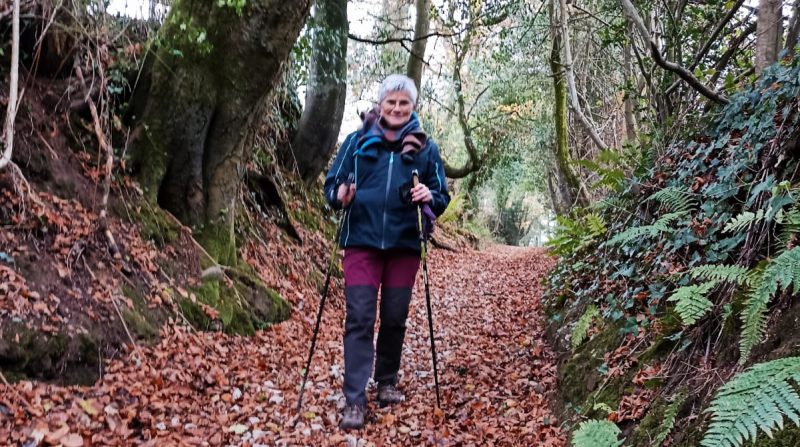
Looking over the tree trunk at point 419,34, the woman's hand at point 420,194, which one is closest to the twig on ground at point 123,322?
the woman's hand at point 420,194

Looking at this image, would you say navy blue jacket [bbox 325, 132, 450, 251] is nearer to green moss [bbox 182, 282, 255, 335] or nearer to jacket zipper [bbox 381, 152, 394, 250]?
jacket zipper [bbox 381, 152, 394, 250]

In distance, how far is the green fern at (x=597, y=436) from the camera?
2.60m

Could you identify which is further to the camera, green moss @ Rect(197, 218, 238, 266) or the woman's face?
green moss @ Rect(197, 218, 238, 266)

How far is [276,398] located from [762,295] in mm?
3324

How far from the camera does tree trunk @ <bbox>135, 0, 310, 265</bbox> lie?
5.68 meters

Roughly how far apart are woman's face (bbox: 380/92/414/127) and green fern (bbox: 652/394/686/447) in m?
2.56

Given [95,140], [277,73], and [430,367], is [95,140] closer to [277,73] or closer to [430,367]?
[277,73]

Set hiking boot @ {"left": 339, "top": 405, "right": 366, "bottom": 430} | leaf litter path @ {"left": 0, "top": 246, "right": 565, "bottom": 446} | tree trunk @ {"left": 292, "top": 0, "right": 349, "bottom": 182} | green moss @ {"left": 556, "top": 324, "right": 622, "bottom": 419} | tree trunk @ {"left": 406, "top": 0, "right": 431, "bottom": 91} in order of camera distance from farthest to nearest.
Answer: tree trunk @ {"left": 406, "top": 0, "right": 431, "bottom": 91}
tree trunk @ {"left": 292, "top": 0, "right": 349, "bottom": 182}
hiking boot @ {"left": 339, "top": 405, "right": 366, "bottom": 430}
green moss @ {"left": 556, "top": 324, "right": 622, "bottom": 419}
leaf litter path @ {"left": 0, "top": 246, "right": 565, "bottom": 446}

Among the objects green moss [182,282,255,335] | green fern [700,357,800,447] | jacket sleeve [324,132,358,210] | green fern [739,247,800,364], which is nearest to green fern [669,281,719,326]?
green fern [739,247,800,364]

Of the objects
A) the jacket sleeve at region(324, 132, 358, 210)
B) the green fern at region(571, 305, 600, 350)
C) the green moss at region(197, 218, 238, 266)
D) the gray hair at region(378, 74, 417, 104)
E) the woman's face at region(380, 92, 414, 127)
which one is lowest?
the green fern at region(571, 305, 600, 350)

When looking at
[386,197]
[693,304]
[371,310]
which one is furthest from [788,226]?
Answer: [371,310]

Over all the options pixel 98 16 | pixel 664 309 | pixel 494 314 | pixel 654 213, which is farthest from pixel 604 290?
pixel 98 16

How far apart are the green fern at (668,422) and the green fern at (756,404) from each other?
0.42 meters

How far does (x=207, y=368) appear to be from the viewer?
449 cm
